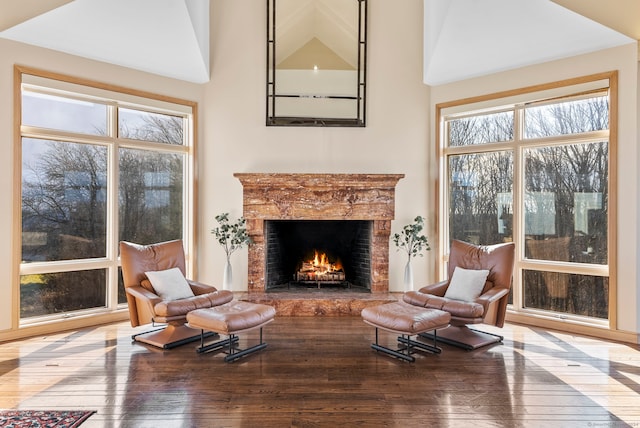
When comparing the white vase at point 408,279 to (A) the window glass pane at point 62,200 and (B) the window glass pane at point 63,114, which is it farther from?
(B) the window glass pane at point 63,114

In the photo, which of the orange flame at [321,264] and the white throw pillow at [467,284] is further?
the orange flame at [321,264]

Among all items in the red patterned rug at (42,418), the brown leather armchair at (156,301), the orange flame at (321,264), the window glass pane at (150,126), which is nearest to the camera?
the red patterned rug at (42,418)

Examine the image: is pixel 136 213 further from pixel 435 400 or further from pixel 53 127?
pixel 435 400

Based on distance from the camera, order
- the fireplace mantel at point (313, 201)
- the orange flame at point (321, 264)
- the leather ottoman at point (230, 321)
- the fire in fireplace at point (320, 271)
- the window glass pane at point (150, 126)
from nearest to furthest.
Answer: the leather ottoman at point (230, 321) < the window glass pane at point (150, 126) < the fireplace mantel at point (313, 201) < the fire in fireplace at point (320, 271) < the orange flame at point (321, 264)

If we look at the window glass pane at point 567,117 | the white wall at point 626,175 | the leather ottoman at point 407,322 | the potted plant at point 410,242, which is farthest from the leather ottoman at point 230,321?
the window glass pane at point 567,117

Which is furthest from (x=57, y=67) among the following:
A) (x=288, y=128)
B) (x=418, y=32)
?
(x=418, y=32)

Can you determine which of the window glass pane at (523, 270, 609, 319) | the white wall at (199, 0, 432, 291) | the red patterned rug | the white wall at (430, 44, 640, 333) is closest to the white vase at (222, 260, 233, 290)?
the white wall at (199, 0, 432, 291)

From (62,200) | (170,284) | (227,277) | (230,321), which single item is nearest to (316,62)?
(227,277)

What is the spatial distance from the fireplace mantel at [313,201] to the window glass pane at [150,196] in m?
1.04

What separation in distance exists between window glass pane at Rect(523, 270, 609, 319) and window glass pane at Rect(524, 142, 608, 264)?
0.22 meters

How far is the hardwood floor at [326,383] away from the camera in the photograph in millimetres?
2717

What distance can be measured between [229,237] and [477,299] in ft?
11.1

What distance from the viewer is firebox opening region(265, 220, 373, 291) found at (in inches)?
236

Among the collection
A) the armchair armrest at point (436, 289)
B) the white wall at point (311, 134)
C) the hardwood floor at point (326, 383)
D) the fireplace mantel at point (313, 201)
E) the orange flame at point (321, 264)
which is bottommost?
the hardwood floor at point (326, 383)
